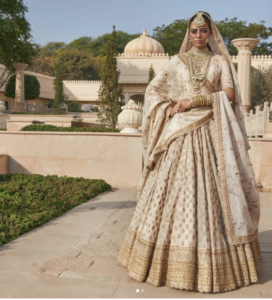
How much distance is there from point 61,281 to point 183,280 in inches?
35.1

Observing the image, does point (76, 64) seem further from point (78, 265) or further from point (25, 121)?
point (78, 265)

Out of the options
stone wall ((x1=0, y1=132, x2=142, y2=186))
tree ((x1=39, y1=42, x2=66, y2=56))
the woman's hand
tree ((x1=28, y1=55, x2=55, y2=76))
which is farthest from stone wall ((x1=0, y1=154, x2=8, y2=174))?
tree ((x1=39, y1=42, x2=66, y2=56))

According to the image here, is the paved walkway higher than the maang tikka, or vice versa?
the maang tikka

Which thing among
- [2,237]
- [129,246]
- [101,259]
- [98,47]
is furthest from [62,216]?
[98,47]

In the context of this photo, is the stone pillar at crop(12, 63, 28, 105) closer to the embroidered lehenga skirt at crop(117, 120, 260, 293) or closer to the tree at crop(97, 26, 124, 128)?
the tree at crop(97, 26, 124, 128)

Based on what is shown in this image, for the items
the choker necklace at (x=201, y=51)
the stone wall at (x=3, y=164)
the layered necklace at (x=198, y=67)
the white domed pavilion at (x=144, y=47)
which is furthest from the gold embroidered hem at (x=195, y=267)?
the white domed pavilion at (x=144, y=47)

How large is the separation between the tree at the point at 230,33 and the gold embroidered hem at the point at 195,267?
42344 millimetres

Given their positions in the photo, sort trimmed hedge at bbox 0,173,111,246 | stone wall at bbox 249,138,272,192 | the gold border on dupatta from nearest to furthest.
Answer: the gold border on dupatta < trimmed hedge at bbox 0,173,111,246 < stone wall at bbox 249,138,272,192

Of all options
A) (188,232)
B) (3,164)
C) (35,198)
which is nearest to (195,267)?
(188,232)

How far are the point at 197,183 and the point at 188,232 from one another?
1.19 ft

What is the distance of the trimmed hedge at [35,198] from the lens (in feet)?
14.9

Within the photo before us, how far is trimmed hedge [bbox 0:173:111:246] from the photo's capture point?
178 inches

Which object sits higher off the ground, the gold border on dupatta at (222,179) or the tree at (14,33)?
the tree at (14,33)

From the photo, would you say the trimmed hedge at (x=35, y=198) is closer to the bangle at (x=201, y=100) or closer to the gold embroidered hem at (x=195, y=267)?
the gold embroidered hem at (x=195, y=267)
